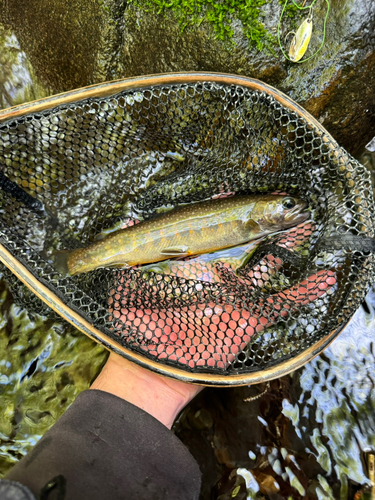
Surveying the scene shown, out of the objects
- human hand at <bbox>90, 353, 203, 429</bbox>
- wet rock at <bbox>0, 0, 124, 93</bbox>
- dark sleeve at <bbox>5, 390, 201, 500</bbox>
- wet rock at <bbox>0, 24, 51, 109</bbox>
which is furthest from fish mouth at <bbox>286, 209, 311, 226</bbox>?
wet rock at <bbox>0, 24, 51, 109</bbox>

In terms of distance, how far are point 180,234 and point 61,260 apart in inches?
30.2

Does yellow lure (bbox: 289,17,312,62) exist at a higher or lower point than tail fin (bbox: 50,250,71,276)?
higher

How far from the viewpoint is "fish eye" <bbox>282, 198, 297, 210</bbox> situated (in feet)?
6.78

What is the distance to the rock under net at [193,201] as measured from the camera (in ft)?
5.64

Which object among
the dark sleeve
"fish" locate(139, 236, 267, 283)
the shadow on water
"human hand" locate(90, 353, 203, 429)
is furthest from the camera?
"fish" locate(139, 236, 267, 283)

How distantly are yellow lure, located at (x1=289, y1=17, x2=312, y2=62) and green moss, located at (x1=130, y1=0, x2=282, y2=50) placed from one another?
13cm

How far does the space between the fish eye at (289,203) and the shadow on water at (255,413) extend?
2.74ft

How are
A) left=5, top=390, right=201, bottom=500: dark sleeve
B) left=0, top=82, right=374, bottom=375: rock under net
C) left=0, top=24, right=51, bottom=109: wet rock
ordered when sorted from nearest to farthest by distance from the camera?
left=5, top=390, right=201, bottom=500: dark sleeve
left=0, top=82, right=374, bottom=375: rock under net
left=0, top=24, right=51, bottom=109: wet rock

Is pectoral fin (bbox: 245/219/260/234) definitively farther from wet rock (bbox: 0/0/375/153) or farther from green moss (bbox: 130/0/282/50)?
green moss (bbox: 130/0/282/50)

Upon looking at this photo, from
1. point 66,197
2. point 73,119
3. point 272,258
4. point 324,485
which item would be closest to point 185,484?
point 324,485

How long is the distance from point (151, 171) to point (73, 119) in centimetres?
57

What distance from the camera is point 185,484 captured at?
1488 mm

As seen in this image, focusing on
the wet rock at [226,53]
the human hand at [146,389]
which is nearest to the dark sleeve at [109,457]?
the human hand at [146,389]

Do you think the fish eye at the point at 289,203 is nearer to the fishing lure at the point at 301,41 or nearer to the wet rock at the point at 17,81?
the fishing lure at the point at 301,41
